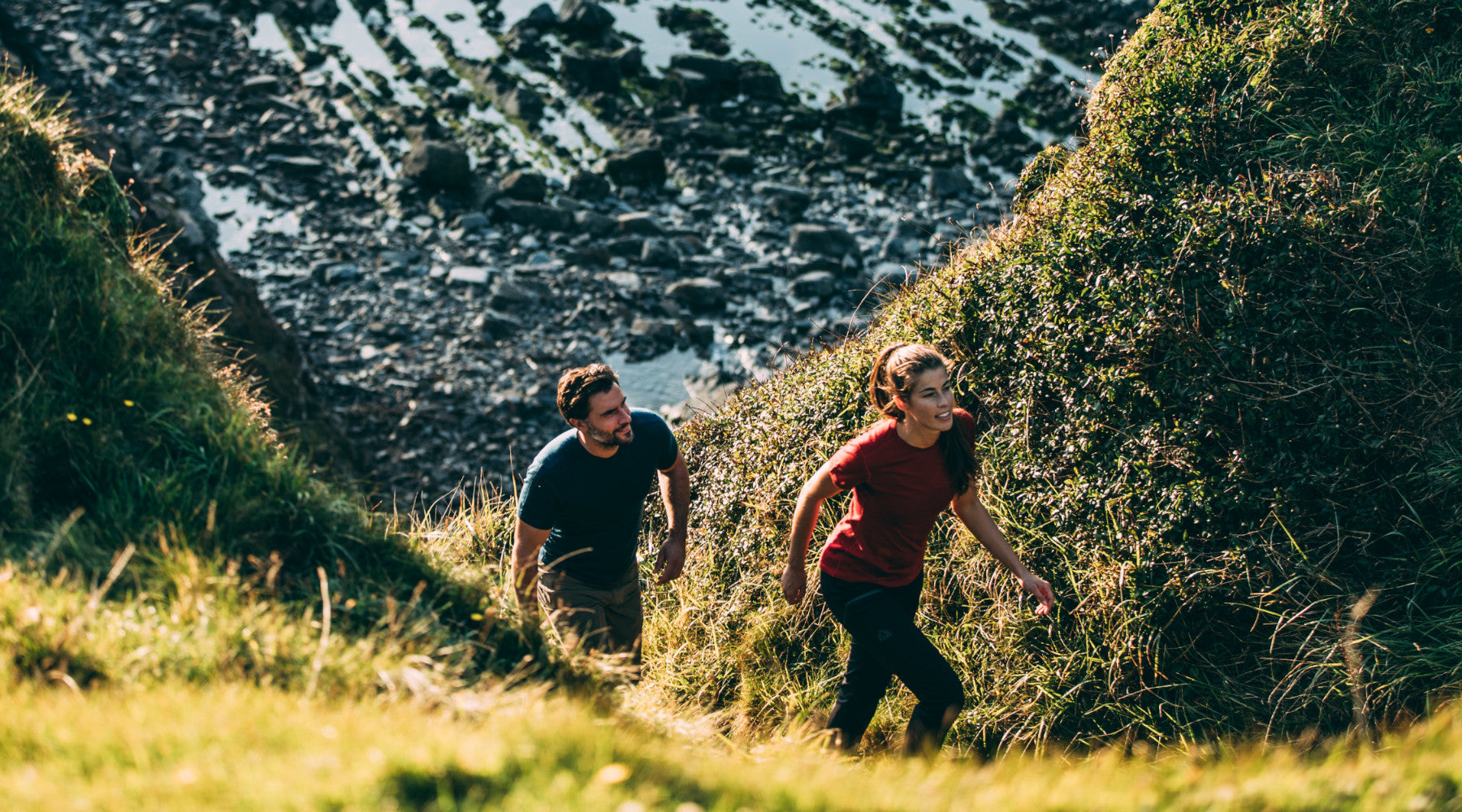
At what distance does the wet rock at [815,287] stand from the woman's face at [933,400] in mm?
13052

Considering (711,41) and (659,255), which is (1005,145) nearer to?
(711,41)

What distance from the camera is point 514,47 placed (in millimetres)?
26641

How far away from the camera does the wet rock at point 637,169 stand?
20781 mm

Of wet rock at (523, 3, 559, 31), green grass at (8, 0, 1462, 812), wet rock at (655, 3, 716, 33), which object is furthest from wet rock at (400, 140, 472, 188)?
green grass at (8, 0, 1462, 812)

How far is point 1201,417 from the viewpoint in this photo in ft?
16.2

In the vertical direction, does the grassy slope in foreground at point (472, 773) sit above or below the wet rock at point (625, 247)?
below

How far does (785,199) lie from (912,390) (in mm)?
16710

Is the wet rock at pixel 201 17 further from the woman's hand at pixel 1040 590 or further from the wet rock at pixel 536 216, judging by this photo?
the woman's hand at pixel 1040 590

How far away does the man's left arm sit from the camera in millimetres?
4984

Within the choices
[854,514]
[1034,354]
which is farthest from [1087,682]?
[1034,354]

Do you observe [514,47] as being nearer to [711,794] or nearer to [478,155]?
[478,155]

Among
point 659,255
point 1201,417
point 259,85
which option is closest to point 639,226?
point 659,255

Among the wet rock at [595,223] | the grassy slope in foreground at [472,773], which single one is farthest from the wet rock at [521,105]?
the grassy slope in foreground at [472,773]

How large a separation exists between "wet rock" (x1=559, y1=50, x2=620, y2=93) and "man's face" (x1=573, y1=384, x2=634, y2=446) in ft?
74.6
